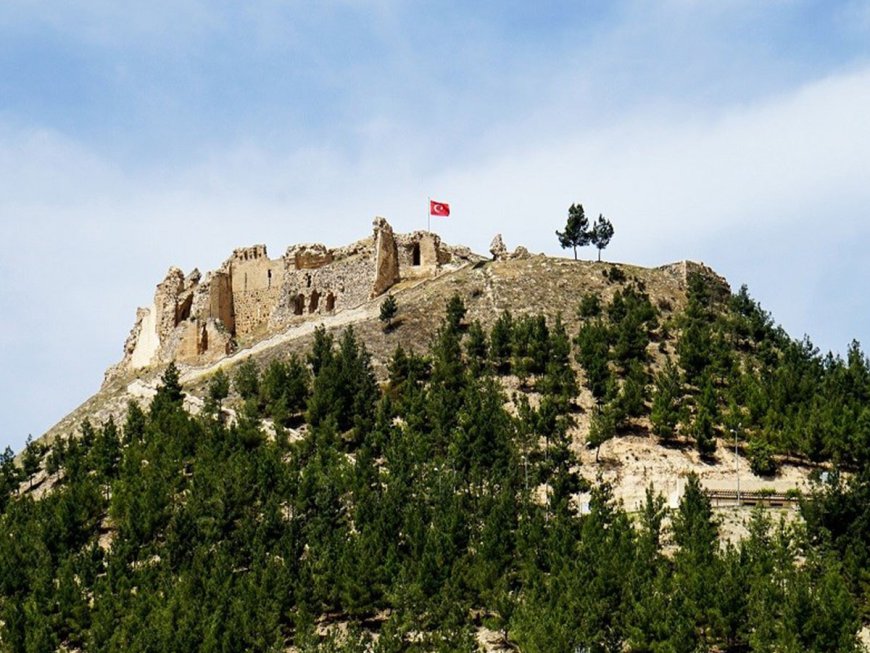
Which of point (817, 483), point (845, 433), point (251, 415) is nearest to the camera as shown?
point (817, 483)

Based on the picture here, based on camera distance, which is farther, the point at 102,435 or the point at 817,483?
the point at 102,435

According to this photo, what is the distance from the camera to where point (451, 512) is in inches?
1630

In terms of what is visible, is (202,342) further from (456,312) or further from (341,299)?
(456,312)

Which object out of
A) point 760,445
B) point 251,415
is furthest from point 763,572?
point 251,415

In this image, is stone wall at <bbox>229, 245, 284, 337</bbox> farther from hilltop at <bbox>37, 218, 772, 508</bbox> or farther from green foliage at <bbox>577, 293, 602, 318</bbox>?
green foliage at <bbox>577, 293, 602, 318</bbox>

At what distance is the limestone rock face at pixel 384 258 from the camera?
63.3 meters

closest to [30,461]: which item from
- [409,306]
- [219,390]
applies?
[219,390]

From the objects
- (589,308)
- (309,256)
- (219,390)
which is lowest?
(219,390)

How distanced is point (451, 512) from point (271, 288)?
2652cm

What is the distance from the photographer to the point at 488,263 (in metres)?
64.5

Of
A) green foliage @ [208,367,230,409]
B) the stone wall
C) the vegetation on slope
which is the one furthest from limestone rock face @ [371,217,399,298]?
green foliage @ [208,367,230,409]

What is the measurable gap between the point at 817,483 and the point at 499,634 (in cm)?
1183

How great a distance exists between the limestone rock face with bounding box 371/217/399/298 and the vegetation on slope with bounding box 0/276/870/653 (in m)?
5.75

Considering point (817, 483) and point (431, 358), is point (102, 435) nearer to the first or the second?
point (431, 358)
